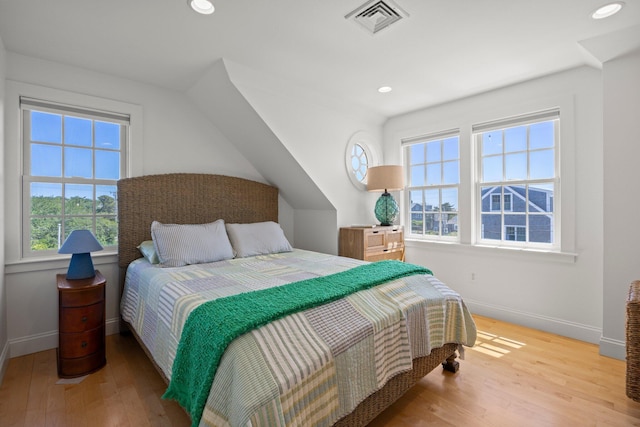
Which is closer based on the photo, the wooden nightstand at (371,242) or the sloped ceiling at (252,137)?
the sloped ceiling at (252,137)

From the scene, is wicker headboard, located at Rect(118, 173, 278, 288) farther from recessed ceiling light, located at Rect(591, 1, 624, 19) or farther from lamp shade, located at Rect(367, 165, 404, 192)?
recessed ceiling light, located at Rect(591, 1, 624, 19)

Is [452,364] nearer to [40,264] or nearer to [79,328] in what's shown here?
[79,328]

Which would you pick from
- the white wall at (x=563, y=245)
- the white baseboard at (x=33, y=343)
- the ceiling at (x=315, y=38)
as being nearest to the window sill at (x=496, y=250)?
the white wall at (x=563, y=245)

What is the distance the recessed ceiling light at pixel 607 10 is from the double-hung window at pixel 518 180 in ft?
3.40

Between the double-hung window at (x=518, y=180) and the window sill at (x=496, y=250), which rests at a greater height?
the double-hung window at (x=518, y=180)

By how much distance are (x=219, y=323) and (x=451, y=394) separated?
1.56 meters

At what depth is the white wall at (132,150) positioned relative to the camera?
7.95 feet

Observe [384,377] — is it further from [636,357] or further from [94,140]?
[94,140]

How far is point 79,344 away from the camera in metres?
2.17

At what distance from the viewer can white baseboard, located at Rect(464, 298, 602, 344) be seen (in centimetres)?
270

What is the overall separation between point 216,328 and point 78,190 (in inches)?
93.3

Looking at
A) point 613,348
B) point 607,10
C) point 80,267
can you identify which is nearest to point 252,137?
point 80,267

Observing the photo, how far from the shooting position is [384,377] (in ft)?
5.16

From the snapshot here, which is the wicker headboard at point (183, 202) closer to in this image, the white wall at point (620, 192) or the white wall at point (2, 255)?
the white wall at point (2, 255)
